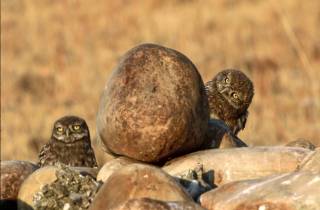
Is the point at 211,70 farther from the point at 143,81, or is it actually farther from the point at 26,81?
the point at 143,81

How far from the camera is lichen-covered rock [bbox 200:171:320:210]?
199 inches

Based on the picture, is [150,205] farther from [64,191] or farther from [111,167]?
[111,167]

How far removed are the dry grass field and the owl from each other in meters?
5.77

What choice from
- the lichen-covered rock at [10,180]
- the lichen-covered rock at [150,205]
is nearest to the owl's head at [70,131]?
the lichen-covered rock at [10,180]

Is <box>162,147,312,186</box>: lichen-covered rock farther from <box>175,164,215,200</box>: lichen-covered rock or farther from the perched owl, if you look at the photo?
the perched owl

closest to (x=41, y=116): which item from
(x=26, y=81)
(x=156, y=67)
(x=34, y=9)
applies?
(x=26, y=81)

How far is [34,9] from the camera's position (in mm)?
21047

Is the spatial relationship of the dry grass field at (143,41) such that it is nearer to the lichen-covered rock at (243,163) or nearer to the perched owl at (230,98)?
the perched owl at (230,98)

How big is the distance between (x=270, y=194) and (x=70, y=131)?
2.85 m

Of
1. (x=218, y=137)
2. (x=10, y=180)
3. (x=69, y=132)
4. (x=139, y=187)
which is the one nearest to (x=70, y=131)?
(x=69, y=132)

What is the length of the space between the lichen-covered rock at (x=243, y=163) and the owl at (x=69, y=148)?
1.55 metres

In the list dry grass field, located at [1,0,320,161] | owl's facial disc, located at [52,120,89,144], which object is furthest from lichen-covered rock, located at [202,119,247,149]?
dry grass field, located at [1,0,320,161]

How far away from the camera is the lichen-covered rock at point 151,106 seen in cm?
579

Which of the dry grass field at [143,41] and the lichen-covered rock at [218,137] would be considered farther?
the dry grass field at [143,41]
